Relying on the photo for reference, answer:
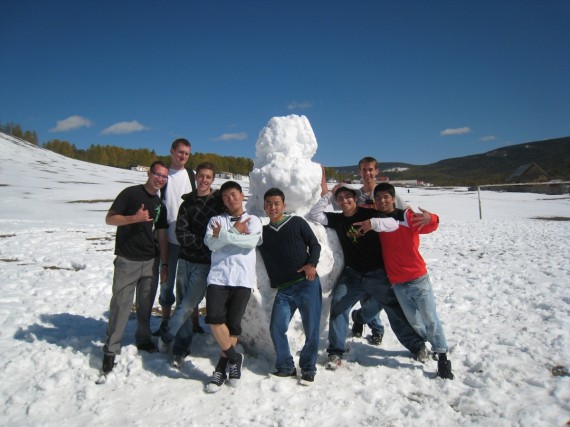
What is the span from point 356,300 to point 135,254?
237cm

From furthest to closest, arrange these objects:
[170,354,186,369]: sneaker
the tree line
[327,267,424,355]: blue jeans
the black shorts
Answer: the tree line, [327,267,424,355]: blue jeans, [170,354,186,369]: sneaker, the black shorts

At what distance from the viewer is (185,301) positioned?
3850 millimetres

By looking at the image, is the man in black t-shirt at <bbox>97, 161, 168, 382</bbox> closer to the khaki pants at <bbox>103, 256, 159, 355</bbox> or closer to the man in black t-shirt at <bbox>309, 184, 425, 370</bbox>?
the khaki pants at <bbox>103, 256, 159, 355</bbox>

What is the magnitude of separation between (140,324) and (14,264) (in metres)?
6.11

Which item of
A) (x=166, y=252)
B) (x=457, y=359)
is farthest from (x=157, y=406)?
(x=457, y=359)

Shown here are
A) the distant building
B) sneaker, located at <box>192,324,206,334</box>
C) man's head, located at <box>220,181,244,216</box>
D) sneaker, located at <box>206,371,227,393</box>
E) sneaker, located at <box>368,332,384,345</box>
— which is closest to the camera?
sneaker, located at <box>206,371,227,393</box>

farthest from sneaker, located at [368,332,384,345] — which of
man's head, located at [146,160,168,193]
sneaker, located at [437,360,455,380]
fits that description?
man's head, located at [146,160,168,193]

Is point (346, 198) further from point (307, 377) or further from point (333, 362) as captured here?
point (307, 377)

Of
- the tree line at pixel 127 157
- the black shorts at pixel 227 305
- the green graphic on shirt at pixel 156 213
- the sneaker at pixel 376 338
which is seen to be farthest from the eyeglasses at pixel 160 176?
the tree line at pixel 127 157

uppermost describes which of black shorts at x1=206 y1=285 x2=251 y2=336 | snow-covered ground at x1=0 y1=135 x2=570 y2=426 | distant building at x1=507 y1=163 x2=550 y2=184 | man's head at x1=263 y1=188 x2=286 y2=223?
distant building at x1=507 y1=163 x2=550 y2=184

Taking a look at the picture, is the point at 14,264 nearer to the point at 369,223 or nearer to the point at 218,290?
the point at 218,290

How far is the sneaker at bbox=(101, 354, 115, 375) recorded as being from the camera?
3703 mm

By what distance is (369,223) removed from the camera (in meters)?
3.78

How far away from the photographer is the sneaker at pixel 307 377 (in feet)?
11.7
